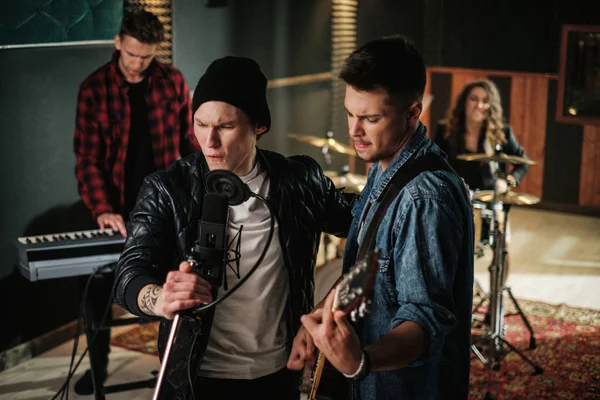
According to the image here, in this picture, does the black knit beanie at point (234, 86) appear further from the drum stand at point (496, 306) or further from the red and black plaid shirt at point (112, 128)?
the drum stand at point (496, 306)

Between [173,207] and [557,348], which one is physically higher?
[173,207]

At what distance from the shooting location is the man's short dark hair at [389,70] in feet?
6.55

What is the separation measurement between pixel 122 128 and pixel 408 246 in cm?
285

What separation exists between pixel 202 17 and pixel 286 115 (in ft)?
5.27

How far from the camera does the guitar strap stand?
2000 mm

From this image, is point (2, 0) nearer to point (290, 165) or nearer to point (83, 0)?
point (83, 0)

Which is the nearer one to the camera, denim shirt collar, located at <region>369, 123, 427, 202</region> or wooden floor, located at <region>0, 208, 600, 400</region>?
denim shirt collar, located at <region>369, 123, 427, 202</region>

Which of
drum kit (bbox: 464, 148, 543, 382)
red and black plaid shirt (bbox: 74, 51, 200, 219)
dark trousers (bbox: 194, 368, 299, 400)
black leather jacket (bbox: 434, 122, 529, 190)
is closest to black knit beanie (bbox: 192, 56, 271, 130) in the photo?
dark trousers (bbox: 194, 368, 299, 400)

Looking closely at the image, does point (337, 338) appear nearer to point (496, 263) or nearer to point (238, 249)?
point (238, 249)

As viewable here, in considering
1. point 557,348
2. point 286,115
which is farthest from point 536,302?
point 286,115

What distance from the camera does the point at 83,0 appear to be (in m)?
4.94

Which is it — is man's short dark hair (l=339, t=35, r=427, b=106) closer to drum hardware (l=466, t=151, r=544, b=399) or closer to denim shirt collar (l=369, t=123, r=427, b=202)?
denim shirt collar (l=369, t=123, r=427, b=202)

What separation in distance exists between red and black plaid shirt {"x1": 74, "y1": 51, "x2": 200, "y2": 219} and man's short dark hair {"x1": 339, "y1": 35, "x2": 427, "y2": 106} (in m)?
2.56

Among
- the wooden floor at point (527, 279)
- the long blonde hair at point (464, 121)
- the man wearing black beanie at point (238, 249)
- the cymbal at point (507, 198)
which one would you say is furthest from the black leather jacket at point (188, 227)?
the long blonde hair at point (464, 121)
